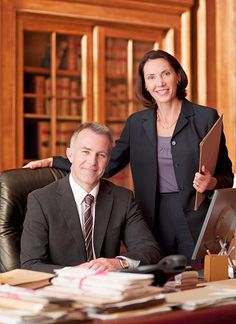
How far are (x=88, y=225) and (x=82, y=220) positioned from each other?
0.03 meters

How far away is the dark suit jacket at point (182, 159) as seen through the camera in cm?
324

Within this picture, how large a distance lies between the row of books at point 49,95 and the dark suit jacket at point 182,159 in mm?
2114

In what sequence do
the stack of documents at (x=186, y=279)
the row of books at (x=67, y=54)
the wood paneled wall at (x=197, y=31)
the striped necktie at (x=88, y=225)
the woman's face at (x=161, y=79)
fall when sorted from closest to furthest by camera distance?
the stack of documents at (x=186, y=279), the striped necktie at (x=88, y=225), the woman's face at (x=161, y=79), the row of books at (x=67, y=54), the wood paneled wall at (x=197, y=31)

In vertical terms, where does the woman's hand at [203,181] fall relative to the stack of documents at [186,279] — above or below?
above

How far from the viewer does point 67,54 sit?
5520 mm

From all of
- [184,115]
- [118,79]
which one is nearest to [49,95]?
[118,79]

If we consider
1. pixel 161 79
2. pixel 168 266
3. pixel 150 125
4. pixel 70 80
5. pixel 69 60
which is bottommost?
pixel 168 266

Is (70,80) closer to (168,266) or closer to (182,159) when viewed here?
(182,159)

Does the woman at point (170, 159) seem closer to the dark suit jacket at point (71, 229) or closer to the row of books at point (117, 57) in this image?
the dark suit jacket at point (71, 229)

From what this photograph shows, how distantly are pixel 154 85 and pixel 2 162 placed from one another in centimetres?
217

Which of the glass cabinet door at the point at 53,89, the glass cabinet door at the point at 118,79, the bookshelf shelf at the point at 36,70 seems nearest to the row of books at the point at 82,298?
the glass cabinet door at the point at 53,89

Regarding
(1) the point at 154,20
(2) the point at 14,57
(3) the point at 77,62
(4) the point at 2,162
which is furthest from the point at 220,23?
(4) the point at 2,162

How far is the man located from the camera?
2.75 meters

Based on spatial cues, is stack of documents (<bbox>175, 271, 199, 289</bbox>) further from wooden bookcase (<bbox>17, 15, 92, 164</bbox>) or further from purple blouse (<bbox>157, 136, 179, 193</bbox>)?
wooden bookcase (<bbox>17, 15, 92, 164</bbox>)
